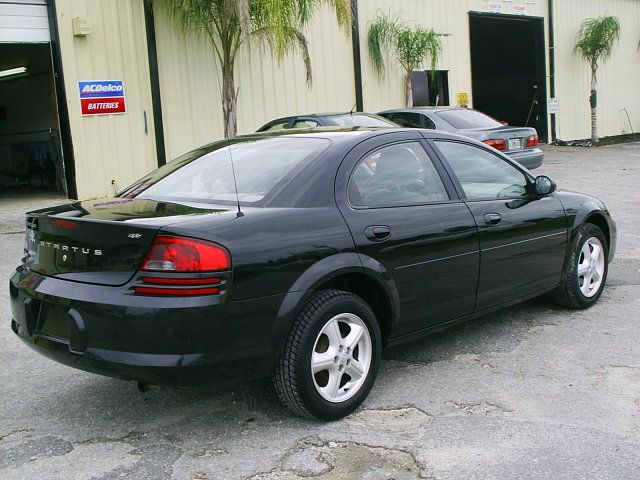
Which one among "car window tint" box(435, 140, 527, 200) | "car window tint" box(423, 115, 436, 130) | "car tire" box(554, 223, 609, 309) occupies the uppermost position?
"car window tint" box(423, 115, 436, 130)

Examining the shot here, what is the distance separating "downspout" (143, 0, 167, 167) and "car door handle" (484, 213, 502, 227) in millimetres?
10227

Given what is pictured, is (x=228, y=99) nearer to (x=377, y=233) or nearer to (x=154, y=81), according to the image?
(x=154, y=81)

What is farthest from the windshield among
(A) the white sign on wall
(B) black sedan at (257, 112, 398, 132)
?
(A) the white sign on wall

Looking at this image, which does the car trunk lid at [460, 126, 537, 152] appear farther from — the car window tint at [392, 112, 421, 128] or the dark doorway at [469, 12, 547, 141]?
the dark doorway at [469, 12, 547, 141]

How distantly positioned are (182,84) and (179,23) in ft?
3.74

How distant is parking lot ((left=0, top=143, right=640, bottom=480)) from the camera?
A: 334 centimetres

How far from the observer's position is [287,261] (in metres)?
3.61

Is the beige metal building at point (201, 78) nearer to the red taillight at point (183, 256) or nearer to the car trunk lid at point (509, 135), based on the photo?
the car trunk lid at point (509, 135)

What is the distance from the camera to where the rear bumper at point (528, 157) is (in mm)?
12508

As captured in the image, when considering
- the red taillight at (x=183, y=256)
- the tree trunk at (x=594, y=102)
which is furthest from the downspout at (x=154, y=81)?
the tree trunk at (x=594, y=102)

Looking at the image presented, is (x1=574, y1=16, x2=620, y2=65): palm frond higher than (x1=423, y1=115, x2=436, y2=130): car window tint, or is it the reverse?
(x1=574, y1=16, x2=620, y2=65): palm frond

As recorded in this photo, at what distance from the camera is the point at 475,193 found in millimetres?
4836

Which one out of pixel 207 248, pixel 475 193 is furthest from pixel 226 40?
pixel 207 248

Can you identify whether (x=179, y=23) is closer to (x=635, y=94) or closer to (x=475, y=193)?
(x=475, y=193)
